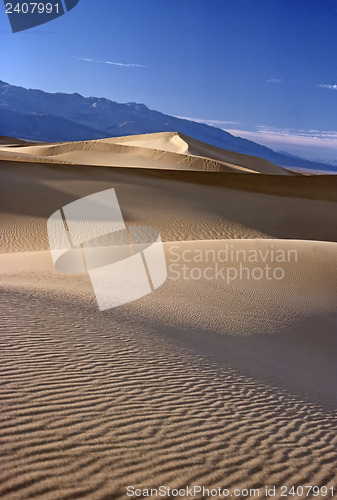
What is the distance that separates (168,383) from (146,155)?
152 feet

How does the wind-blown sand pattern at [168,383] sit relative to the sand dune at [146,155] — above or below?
below

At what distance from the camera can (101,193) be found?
22.4 meters

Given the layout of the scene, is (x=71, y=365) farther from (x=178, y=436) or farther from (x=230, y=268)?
(x=230, y=268)

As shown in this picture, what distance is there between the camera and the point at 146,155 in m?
49.6

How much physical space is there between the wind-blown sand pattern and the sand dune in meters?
27.8

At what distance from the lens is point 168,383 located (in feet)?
15.8

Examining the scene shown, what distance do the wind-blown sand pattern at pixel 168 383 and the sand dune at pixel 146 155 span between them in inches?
1096

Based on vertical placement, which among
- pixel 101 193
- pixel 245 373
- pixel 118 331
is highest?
pixel 101 193

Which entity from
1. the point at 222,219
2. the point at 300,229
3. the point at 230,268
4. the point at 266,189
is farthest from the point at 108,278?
the point at 266,189

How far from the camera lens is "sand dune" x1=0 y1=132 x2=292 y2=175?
43938mm

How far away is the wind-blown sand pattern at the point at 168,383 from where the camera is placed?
10.4 ft

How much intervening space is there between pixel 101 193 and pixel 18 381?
1893 centimetres

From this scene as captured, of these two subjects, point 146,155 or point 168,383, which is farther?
point 146,155

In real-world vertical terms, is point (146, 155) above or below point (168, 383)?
above
